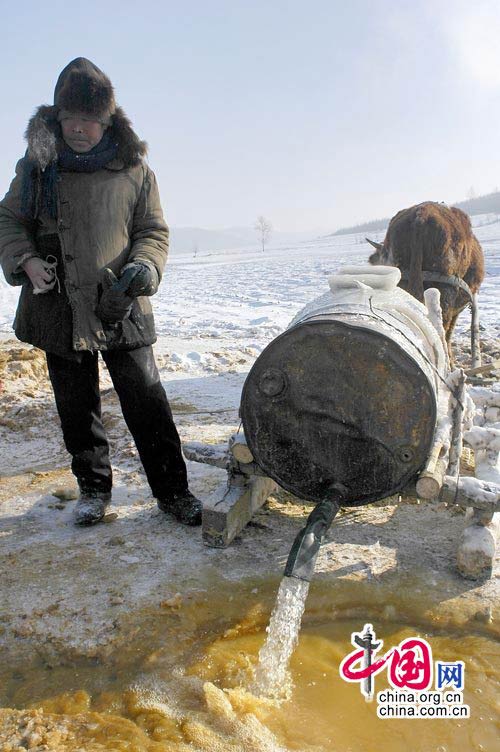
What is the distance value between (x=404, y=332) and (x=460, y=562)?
44.1 inches

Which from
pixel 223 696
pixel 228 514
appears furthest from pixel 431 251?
pixel 223 696

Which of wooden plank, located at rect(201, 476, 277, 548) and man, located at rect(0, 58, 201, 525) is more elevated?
man, located at rect(0, 58, 201, 525)

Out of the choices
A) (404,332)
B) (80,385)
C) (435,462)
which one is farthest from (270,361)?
(80,385)

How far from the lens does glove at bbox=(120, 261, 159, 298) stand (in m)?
3.04

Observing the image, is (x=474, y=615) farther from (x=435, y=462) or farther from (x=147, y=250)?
(x=147, y=250)

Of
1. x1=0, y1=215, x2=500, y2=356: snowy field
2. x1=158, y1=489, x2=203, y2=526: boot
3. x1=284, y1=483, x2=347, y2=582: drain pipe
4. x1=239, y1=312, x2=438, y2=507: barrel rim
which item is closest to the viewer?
x1=284, y1=483, x2=347, y2=582: drain pipe

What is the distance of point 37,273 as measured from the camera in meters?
3.11

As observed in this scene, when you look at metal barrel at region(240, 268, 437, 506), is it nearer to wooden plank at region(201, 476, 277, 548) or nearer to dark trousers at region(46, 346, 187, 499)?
wooden plank at region(201, 476, 277, 548)

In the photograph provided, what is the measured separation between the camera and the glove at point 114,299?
9.90 ft

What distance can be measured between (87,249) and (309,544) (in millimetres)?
1824

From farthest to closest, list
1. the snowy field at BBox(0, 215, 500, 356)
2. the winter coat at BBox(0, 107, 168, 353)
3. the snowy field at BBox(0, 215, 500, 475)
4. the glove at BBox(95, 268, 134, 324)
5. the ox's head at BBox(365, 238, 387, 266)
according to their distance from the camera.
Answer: the snowy field at BBox(0, 215, 500, 356)
the ox's head at BBox(365, 238, 387, 266)
the snowy field at BBox(0, 215, 500, 475)
the winter coat at BBox(0, 107, 168, 353)
the glove at BBox(95, 268, 134, 324)

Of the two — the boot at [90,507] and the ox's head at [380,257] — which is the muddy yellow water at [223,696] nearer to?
the boot at [90,507]

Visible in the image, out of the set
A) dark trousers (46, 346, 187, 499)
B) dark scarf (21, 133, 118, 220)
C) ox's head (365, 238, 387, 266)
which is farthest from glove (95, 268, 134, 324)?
ox's head (365, 238, 387, 266)

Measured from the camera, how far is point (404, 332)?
112 inches
